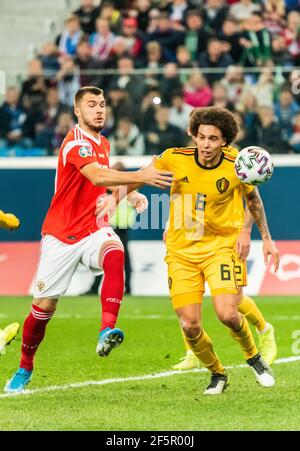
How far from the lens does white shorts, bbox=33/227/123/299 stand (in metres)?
8.71

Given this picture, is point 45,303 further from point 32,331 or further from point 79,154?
point 79,154

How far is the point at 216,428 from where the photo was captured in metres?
7.14

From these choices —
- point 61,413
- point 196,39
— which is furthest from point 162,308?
point 61,413

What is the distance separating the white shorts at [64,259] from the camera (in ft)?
28.6

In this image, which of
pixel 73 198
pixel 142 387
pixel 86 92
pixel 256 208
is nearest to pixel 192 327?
pixel 142 387

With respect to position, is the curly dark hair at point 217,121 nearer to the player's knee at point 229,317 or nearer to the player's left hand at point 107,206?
the player's left hand at point 107,206

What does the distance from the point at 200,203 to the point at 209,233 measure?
0.78 ft

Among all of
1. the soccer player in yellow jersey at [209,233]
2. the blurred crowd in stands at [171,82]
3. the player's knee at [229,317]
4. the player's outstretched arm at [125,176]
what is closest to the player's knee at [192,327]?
the soccer player in yellow jersey at [209,233]

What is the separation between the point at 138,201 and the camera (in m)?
8.80

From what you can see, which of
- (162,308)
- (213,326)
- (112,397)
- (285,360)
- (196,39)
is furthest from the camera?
(196,39)

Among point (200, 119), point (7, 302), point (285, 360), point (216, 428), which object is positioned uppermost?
point (200, 119)

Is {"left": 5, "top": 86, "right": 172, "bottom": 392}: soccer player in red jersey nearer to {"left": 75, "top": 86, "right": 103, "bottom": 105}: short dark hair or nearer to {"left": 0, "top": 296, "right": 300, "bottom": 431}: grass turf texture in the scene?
{"left": 75, "top": 86, "right": 103, "bottom": 105}: short dark hair
